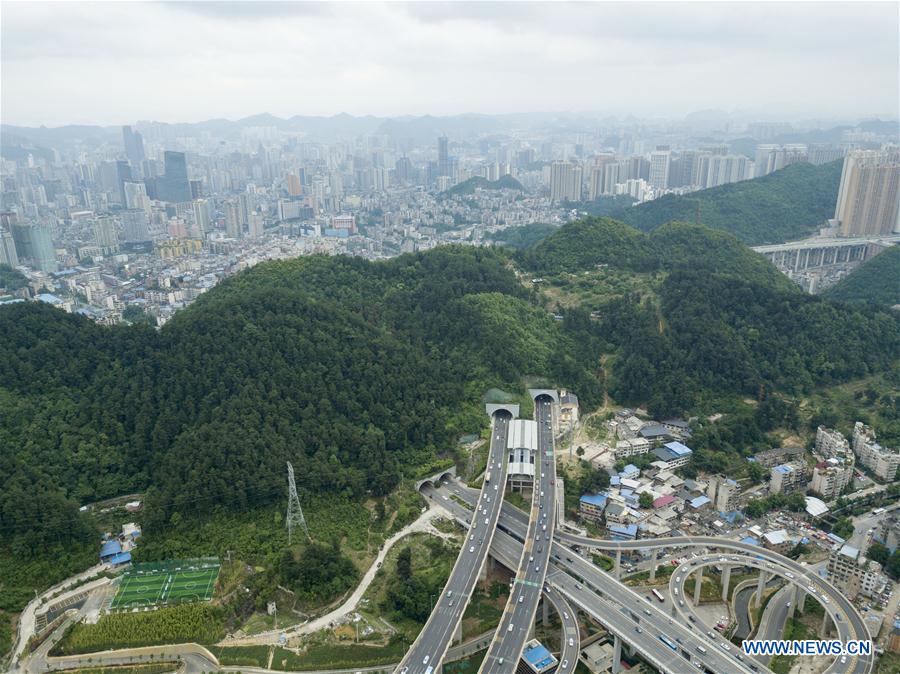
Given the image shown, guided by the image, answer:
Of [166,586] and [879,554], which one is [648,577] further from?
[166,586]

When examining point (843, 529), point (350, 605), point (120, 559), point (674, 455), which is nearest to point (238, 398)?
point (120, 559)

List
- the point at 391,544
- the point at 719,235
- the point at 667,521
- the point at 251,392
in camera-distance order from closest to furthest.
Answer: the point at 391,544, the point at 667,521, the point at 251,392, the point at 719,235

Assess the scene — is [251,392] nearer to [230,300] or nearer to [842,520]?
[230,300]

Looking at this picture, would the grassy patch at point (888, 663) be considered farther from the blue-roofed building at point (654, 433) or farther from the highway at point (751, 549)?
the blue-roofed building at point (654, 433)

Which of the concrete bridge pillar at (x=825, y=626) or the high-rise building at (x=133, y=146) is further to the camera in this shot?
the high-rise building at (x=133, y=146)

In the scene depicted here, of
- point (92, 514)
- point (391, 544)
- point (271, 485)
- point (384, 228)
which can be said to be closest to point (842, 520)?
point (391, 544)

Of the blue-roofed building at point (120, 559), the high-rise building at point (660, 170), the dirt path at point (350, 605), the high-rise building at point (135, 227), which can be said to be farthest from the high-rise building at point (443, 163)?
the blue-roofed building at point (120, 559)
